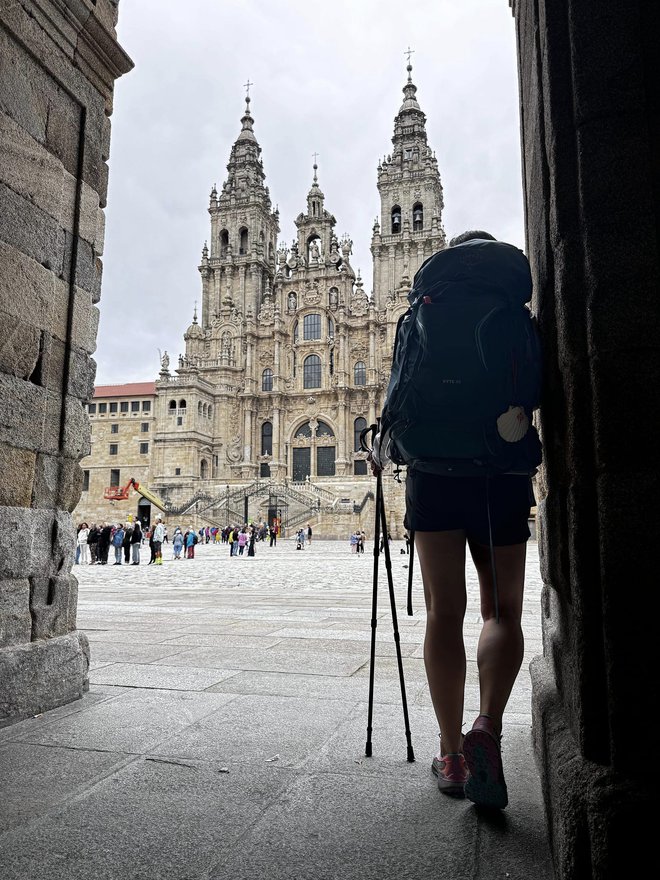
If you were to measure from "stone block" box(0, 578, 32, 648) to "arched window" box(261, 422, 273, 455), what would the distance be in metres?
45.2

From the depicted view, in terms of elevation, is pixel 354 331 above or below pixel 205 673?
above

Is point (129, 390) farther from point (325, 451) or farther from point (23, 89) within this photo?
point (23, 89)

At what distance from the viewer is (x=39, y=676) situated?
10.4 feet

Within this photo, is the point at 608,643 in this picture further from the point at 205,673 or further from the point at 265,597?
the point at 265,597

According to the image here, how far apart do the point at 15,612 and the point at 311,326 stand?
48835 millimetres

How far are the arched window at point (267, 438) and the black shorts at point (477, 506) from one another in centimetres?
4649

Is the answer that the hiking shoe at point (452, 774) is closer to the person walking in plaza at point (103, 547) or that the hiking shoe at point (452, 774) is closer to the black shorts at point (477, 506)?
the black shorts at point (477, 506)

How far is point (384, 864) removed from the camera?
164 cm

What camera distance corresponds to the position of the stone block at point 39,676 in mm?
2998

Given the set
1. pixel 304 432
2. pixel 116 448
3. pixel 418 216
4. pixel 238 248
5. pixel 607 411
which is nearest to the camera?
pixel 607 411

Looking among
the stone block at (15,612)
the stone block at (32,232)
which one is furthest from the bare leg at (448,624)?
the stone block at (32,232)

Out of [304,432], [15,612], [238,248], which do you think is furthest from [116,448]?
[15,612]

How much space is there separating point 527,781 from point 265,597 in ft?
Result: 22.3

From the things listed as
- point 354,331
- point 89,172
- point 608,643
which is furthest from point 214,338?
point 608,643
